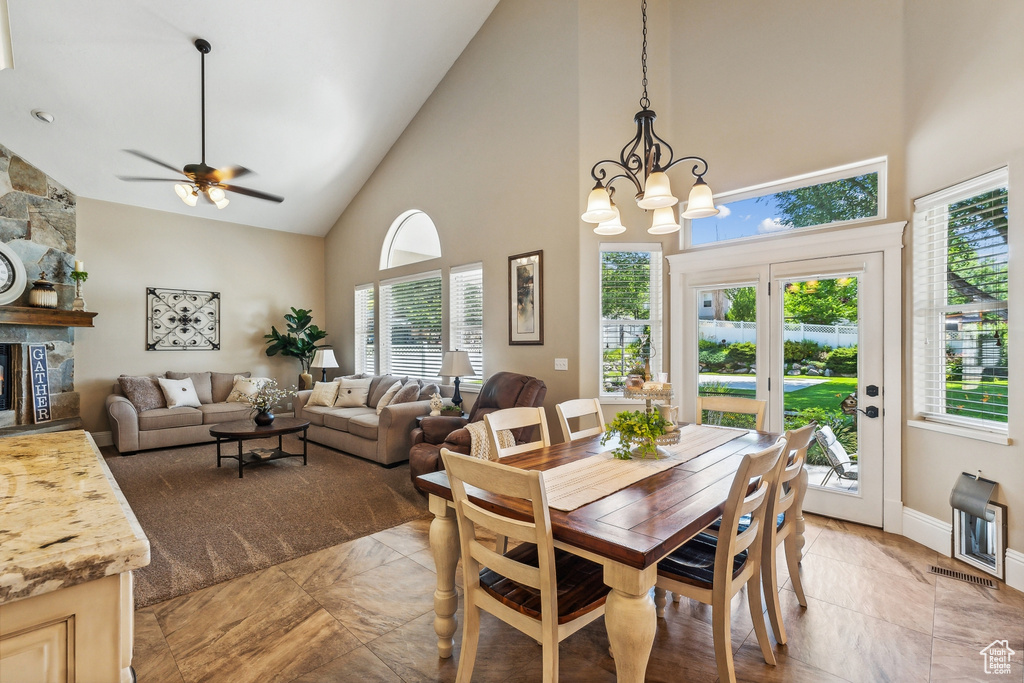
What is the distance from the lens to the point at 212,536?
315 cm

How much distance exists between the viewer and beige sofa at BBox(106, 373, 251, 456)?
529 centimetres

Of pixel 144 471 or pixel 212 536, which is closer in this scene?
pixel 212 536

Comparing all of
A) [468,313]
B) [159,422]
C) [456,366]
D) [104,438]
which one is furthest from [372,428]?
[104,438]

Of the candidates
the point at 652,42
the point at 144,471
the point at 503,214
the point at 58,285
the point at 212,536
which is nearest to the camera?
the point at 212,536

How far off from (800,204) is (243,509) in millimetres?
4986

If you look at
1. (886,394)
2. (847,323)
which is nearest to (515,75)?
(847,323)

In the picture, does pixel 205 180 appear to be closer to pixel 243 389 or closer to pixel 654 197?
pixel 243 389

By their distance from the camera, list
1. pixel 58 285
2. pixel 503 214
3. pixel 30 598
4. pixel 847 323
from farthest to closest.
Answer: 1. pixel 58 285
2. pixel 503 214
3. pixel 847 323
4. pixel 30 598

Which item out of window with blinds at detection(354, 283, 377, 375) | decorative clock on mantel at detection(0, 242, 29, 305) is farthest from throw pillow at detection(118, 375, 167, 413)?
window with blinds at detection(354, 283, 377, 375)

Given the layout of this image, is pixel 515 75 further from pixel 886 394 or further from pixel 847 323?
pixel 886 394

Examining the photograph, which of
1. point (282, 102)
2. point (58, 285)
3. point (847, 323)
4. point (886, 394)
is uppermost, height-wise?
point (282, 102)

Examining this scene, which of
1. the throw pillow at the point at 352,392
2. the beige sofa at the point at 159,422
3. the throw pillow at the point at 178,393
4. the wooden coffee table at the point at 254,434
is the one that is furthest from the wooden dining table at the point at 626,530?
the throw pillow at the point at 178,393

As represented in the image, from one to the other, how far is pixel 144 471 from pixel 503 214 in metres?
4.47

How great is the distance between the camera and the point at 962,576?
2635 millimetres
